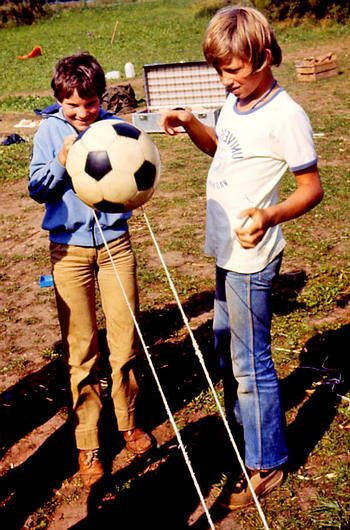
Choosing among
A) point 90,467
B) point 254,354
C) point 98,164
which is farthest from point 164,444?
point 98,164

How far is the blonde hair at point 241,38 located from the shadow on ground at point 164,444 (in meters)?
2.51

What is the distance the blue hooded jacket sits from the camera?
306cm

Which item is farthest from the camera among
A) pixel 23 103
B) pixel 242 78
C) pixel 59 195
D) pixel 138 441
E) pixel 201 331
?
pixel 23 103

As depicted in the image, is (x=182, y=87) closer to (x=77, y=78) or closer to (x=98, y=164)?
(x=77, y=78)

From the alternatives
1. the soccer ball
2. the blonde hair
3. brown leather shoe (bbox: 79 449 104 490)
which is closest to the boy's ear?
the blonde hair

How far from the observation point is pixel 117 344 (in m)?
3.51

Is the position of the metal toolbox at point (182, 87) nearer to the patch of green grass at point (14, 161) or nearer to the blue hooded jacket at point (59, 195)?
the patch of green grass at point (14, 161)

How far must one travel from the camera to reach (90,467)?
140 inches

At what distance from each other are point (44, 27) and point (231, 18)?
126 feet

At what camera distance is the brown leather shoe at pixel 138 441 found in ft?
12.1

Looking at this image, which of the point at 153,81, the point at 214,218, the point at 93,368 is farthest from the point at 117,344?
the point at 153,81

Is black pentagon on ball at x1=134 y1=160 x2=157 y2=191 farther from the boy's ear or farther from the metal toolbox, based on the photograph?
the metal toolbox

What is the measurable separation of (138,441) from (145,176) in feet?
6.35

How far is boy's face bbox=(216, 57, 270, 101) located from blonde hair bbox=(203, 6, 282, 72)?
25mm
